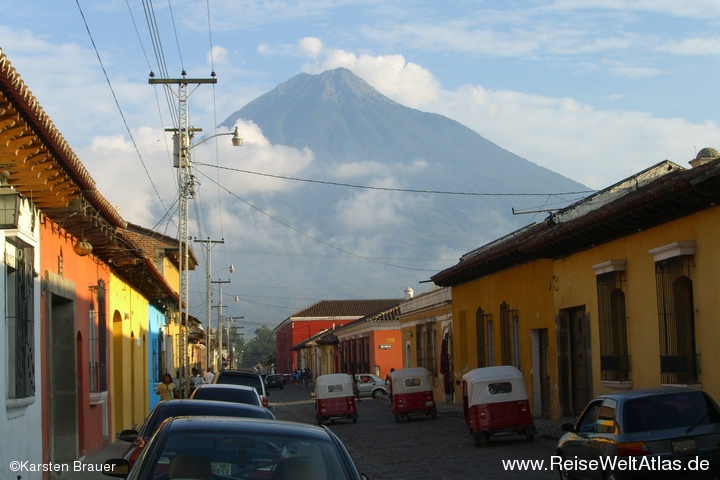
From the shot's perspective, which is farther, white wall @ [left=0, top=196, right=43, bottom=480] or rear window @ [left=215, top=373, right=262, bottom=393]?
rear window @ [left=215, top=373, right=262, bottom=393]

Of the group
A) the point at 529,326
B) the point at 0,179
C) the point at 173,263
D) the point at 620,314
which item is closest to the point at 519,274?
the point at 529,326

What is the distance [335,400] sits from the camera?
33.7 metres

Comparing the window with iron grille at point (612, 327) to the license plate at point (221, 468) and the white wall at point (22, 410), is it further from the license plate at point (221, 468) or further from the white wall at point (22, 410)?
the license plate at point (221, 468)

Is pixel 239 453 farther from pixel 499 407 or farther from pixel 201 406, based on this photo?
pixel 499 407

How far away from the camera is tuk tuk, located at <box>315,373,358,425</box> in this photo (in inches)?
1319

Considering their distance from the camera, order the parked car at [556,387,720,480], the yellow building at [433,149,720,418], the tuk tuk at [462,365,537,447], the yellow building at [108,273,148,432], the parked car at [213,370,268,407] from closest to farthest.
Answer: the parked car at [556,387,720,480] → the yellow building at [433,149,720,418] → the tuk tuk at [462,365,537,447] → the parked car at [213,370,268,407] → the yellow building at [108,273,148,432]

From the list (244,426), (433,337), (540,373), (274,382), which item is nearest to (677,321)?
(540,373)

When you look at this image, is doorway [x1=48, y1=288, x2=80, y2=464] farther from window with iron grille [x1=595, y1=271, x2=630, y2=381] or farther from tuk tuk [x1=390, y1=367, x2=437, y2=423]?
tuk tuk [x1=390, y1=367, x2=437, y2=423]

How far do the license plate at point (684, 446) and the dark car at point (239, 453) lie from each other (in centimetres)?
585

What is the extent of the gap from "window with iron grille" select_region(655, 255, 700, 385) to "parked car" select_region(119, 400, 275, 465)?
27.0 ft

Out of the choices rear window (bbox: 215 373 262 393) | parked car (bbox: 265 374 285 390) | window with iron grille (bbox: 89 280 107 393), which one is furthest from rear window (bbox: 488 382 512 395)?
parked car (bbox: 265 374 285 390)

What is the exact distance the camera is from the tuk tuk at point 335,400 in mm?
33500

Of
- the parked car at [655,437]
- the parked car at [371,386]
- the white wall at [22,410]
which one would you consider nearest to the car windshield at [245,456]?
the parked car at [655,437]

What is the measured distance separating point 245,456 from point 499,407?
15.1 metres
